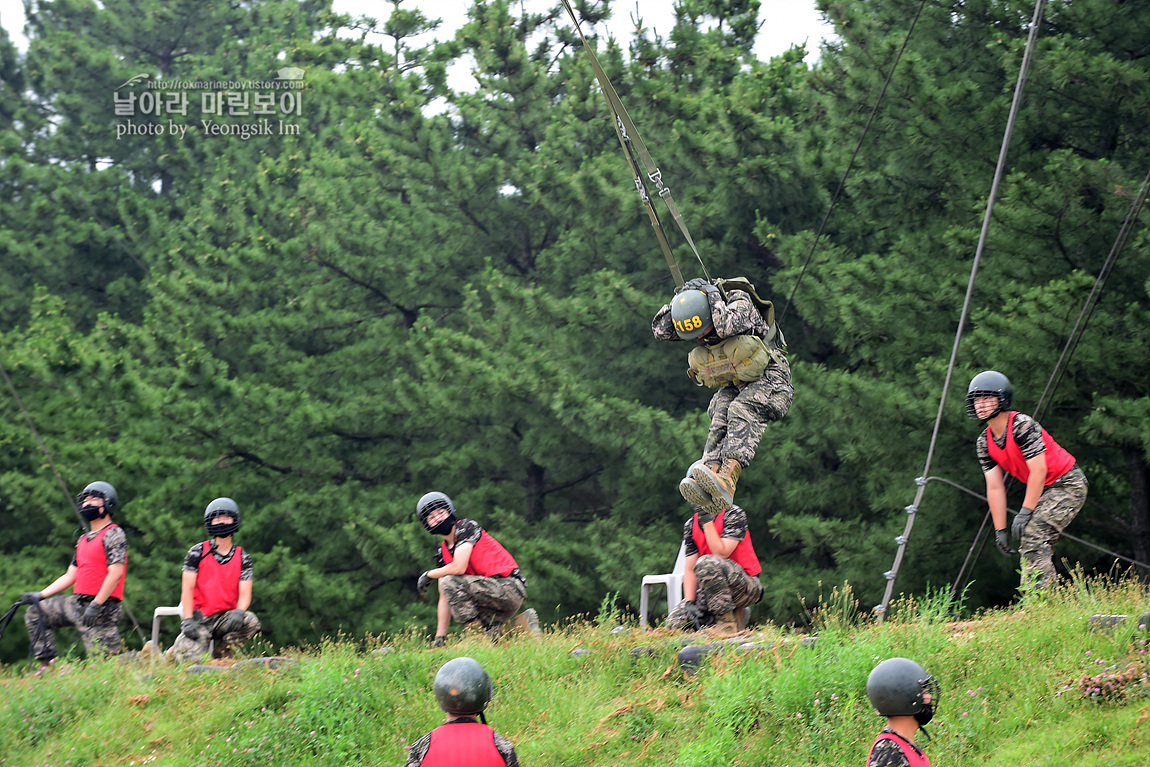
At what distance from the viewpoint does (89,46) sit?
101 ft

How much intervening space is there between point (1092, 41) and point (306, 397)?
13.0 m

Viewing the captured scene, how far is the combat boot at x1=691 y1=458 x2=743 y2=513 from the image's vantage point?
30.0ft

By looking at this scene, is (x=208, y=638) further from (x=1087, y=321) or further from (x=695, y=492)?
(x=1087, y=321)

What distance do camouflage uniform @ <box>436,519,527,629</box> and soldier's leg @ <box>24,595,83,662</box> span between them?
3664 mm

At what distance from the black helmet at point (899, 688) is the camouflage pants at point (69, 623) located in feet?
26.4

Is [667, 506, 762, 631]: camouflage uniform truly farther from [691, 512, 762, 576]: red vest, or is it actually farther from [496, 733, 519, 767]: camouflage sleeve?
[496, 733, 519, 767]: camouflage sleeve

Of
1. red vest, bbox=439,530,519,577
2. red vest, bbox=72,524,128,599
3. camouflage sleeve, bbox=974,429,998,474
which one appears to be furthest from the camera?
red vest, bbox=72,524,128,599

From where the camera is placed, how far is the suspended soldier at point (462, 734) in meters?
5.74

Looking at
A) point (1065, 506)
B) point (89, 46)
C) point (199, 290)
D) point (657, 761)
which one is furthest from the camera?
point (89, 46)

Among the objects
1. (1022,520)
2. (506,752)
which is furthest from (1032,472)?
(506,752)

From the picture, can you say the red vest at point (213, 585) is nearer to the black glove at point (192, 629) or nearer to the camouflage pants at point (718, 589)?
the black glove at point (192, 629)

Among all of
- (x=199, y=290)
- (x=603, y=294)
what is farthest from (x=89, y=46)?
(x=603, y=294)

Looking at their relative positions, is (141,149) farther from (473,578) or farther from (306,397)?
(473,578)

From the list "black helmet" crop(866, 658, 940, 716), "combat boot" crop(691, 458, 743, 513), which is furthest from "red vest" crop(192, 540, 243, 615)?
"black helmet" crop(866, 658, 940, 716)
